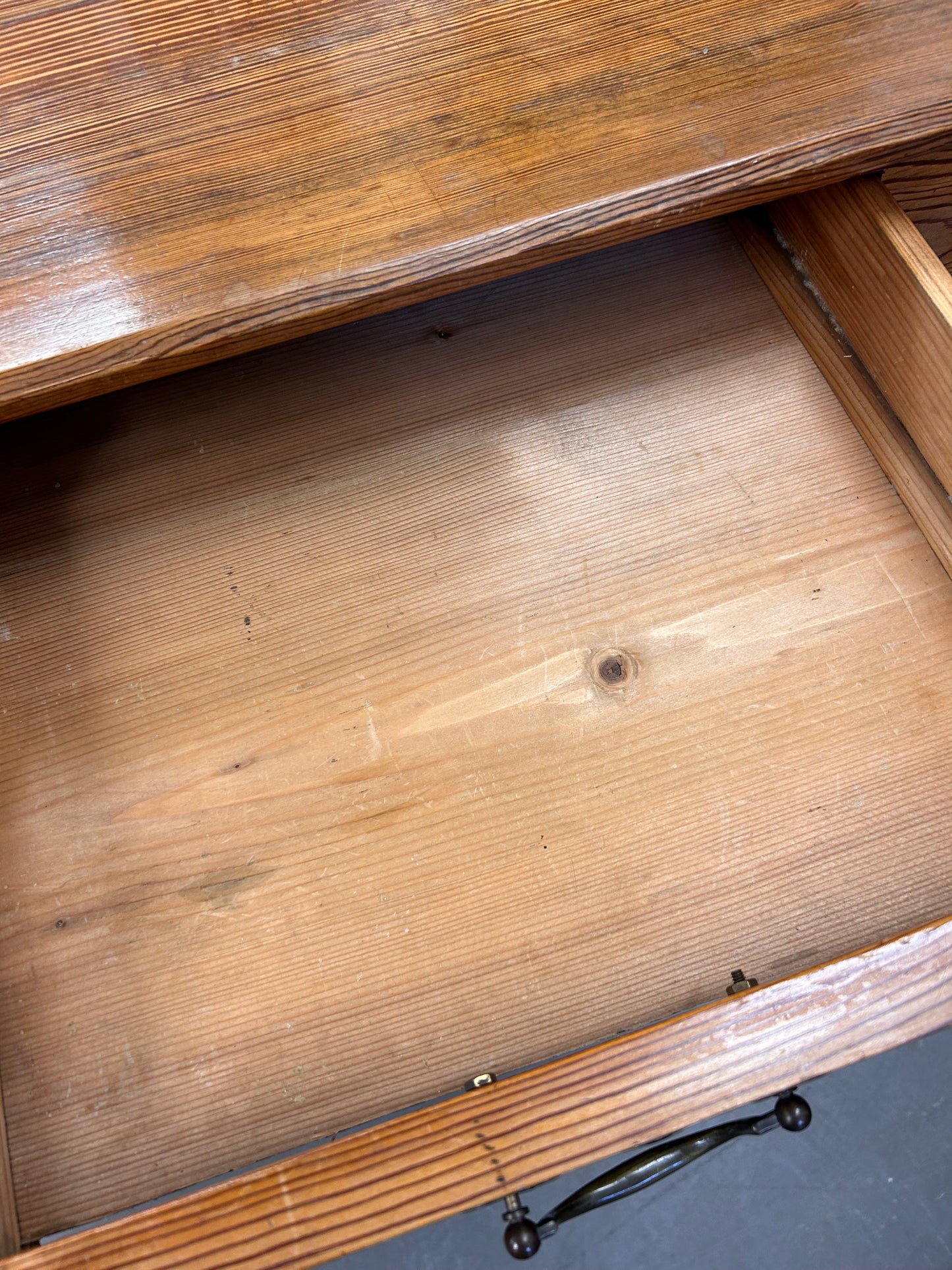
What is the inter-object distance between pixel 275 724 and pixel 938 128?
2.01 ft

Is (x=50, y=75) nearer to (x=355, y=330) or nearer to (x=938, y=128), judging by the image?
(x=355, y=330)

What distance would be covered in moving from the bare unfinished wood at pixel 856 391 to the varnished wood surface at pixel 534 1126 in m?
0.35

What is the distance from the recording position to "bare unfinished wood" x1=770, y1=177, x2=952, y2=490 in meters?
0.67

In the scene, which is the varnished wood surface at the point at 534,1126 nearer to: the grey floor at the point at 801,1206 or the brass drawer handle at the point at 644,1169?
the brass drawer handle at the point at 644,1169

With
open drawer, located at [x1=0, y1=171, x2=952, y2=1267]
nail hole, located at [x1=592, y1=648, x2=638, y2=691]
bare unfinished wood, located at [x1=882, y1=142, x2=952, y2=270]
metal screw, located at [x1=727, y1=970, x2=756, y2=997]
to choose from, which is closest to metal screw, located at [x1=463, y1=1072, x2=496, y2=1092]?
open drawer, located at [x1=0, y1=171, x2=952, y2=1267]

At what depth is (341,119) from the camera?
653 mm

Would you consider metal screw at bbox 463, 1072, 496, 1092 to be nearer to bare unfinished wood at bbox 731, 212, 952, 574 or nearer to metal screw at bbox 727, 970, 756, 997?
metal screw at bbox 727, 970, 756, 997

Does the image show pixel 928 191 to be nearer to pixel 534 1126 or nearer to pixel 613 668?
pixel 613 668

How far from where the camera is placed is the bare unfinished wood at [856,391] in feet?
2.39

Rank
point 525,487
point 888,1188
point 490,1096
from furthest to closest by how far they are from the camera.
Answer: point 888,1188
point 525,487
point 490,1096

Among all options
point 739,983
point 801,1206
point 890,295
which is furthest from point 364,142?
point 801,1206

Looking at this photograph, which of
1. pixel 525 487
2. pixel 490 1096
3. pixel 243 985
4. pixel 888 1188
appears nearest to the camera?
pixel 490 1096

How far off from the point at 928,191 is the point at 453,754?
1.96 ft

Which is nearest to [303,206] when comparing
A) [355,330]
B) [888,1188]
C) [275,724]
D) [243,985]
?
[355,330]
